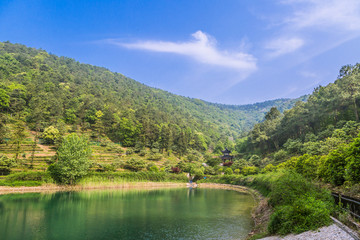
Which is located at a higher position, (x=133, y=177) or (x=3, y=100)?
(x=3, y=100)

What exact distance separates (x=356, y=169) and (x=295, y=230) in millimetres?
4615

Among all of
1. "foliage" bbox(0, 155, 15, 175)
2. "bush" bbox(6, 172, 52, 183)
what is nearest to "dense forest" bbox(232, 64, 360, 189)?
"bush" bbox(6, 172, 52, 183)

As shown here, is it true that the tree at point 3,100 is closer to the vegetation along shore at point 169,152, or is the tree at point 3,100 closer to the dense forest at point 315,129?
the vegetation along shore at point 169,152

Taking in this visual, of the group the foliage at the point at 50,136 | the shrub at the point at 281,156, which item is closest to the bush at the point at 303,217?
the shrub at the point at 281,156

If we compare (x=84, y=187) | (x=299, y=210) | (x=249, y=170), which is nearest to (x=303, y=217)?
(x=299, y=210)

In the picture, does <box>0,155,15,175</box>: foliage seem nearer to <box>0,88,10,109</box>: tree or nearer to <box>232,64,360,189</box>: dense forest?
<box>0,88,10,109</box>: tree

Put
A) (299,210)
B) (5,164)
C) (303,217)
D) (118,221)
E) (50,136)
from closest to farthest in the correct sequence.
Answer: (303,217)
(299,210)
(118,221)
(5,164)
(50,136)

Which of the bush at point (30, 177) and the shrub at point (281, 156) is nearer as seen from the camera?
the bush at point (30, 177)

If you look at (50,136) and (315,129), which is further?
(50,136)

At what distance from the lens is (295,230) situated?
10.6 m

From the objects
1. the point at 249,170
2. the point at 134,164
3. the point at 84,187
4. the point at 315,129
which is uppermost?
the point at 315,129

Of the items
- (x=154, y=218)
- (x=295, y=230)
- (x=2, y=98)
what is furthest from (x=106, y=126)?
(x=295, y=230)

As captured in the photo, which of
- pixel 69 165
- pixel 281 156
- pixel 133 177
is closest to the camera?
pixel 69 165

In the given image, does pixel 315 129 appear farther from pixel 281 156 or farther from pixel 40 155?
pixel 40 155
